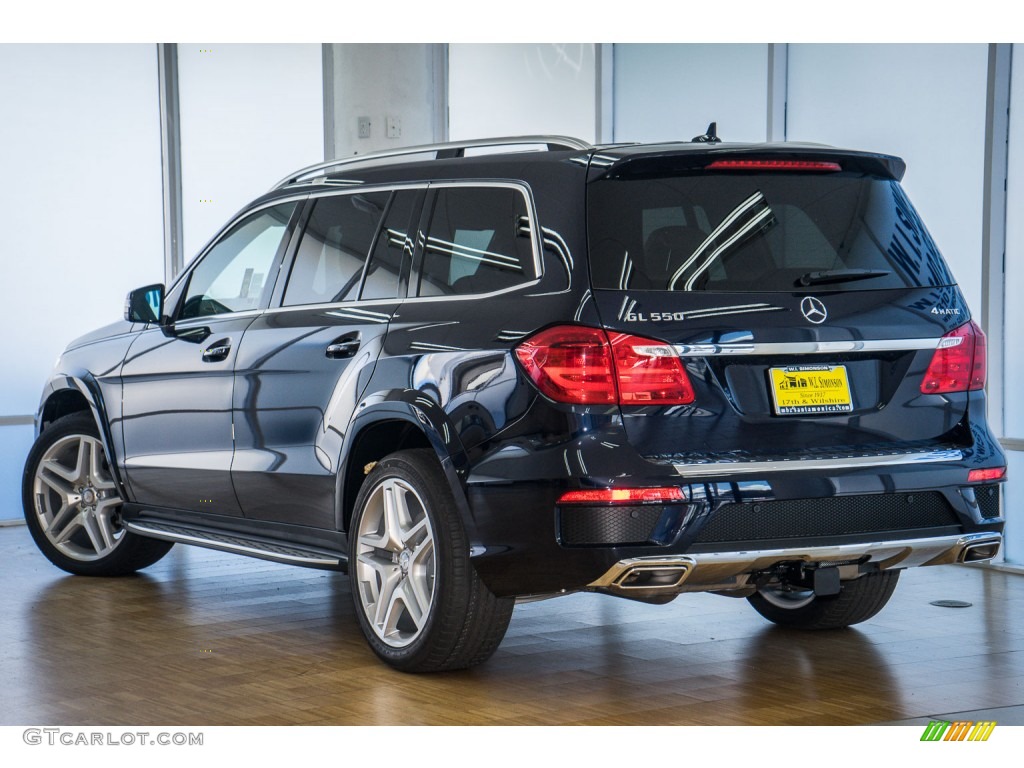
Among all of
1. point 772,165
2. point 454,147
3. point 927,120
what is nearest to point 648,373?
point 772,165

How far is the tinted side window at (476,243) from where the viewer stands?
5074mm

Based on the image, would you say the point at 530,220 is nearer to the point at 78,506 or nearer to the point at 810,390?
the point at 810,390

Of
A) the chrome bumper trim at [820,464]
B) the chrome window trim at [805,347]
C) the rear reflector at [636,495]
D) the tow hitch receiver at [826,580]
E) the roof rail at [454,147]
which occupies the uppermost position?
the roof rail at [454,147]

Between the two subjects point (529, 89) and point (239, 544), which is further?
point (529, 89)

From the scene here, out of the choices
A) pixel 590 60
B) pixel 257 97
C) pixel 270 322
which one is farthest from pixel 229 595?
pixel 590 60

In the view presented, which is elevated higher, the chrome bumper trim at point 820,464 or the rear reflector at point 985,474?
the chrome bumper trim at point 820,464

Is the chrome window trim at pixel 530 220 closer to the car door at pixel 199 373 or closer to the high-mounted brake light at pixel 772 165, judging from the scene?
the high-mounted brake light at pixel 772 165

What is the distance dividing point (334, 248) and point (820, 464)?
221 centimetres

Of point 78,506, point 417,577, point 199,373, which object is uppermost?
point 199,373

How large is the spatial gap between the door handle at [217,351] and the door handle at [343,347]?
29.6 inches

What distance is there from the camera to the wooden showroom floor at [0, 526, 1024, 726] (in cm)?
489

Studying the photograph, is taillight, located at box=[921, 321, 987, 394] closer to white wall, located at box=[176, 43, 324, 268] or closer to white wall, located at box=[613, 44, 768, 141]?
white wall, located at box=[613, 44, 768, 141]

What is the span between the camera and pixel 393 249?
5.64 metres

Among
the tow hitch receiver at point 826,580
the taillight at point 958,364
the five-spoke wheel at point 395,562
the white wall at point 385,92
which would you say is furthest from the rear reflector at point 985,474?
the white wall at point 385,92
